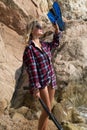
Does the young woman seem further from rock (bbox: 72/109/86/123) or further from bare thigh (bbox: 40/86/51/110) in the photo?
rock (bbox: 72/109/86/123)

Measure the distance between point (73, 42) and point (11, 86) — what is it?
194 centimetres

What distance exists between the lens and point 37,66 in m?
Result: 4.39

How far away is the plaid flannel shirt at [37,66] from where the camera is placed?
432cm

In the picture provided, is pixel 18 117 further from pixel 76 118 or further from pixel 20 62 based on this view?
pixel 20 62

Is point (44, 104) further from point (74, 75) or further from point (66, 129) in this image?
point (74, 75)

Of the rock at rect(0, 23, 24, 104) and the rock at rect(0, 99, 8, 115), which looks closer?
the rock at rect(0, 99, 8, 115)

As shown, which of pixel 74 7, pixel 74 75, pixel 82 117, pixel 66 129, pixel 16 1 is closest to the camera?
pixel 66 129

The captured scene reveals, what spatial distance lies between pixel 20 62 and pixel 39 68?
4553 mm

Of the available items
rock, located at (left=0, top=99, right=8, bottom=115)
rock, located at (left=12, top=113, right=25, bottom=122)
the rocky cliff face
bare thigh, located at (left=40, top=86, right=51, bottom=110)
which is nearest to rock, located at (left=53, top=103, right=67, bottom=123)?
the rocky cliff face

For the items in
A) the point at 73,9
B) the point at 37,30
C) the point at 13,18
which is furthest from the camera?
the point at 73,9

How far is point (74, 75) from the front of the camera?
806cm

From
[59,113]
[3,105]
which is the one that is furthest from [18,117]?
[59,113]

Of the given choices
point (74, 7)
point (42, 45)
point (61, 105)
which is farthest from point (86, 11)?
point (42, 45)

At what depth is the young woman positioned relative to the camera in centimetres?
432
